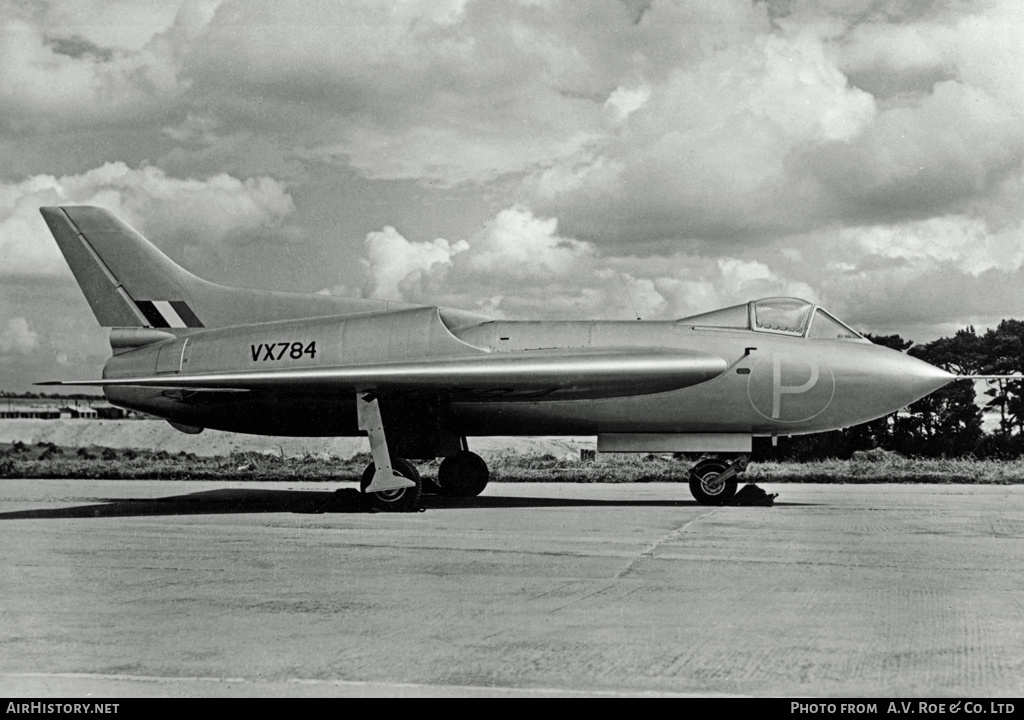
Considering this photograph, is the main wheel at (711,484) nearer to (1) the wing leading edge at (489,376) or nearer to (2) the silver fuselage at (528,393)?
(2) the silver fuselage at (528,393)

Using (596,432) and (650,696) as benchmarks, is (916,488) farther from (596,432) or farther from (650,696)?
(650,696)

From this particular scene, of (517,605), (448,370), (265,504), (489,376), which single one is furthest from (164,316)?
(517,605)

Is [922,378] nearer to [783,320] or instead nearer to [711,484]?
[783,320]

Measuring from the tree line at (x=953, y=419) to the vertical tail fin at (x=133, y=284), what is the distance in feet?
67.0

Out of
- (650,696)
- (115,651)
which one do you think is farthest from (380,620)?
(650,696)

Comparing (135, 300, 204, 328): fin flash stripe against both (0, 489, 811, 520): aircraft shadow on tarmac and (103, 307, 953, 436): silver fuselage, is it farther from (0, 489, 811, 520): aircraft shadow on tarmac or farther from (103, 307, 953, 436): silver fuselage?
(0, 489, 811, 520): aircraft shadow on tarmac

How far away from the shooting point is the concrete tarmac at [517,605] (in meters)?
4.74

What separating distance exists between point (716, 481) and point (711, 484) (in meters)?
0.09

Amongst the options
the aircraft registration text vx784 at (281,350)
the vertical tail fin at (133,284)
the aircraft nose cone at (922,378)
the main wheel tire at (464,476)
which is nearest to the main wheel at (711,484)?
the aircraft nose cone at (922,378)

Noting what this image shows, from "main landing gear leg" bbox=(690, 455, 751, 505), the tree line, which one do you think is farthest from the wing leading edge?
the tree line

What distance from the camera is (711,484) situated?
14180mm

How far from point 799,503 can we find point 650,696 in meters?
10.4

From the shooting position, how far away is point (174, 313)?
631 inches

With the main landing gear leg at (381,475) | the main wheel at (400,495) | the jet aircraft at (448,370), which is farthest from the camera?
the main wheel at (400,495)
